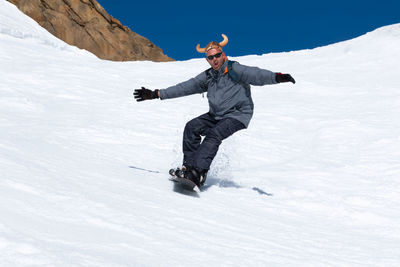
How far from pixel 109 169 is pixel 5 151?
102cm

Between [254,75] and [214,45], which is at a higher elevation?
[214,45]

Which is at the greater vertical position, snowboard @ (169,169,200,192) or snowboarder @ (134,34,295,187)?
snowboarder @ (134,34,295,187)

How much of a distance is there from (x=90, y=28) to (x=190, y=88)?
1524 inches

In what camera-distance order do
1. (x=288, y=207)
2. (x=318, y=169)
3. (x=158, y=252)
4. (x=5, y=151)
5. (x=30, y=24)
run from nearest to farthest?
1. (x=158, y=252)
2. (x=5, y=151)
3. (x=288, y=207)
4. (x=318, y=169)
5. (x=30, y=24)

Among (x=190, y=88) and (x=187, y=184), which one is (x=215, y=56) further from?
(x=187, y=184)

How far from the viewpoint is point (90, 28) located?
41406 mm

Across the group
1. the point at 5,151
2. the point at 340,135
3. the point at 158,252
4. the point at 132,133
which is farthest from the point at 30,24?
the point at 158,252

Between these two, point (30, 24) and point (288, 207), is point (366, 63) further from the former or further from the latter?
point (30, 24)

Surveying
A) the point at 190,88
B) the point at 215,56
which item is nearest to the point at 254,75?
the point at 215,56

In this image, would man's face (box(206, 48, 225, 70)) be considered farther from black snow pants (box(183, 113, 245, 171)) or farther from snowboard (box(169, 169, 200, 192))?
snowboard (box(169, 169, 200, 192))

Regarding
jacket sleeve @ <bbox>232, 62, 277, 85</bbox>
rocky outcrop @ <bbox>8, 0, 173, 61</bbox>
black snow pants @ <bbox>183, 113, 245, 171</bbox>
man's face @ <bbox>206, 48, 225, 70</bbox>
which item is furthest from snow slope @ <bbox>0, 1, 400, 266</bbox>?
rocky outcrop @ <bbox>8, 0, 173, 61</bbox>

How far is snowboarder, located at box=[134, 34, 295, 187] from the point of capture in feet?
15.1

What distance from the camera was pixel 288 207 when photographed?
4574 millimetres

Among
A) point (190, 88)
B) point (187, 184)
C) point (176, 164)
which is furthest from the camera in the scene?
point (176, 164)
